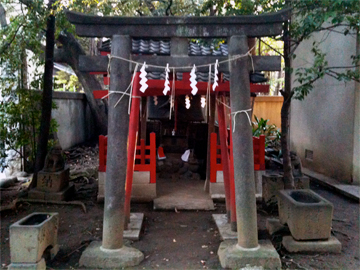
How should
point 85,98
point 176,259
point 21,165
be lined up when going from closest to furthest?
point 176,259
point 21,165
point 85,98

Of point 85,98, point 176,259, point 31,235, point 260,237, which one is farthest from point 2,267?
point 85,98

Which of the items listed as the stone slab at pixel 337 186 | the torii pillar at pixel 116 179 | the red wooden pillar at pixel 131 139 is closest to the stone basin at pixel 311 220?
the torii pillar at pixel 116 179

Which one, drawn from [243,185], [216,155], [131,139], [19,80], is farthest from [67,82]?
[243,185]

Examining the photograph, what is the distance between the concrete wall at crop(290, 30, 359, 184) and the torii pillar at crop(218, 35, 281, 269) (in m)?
5.55

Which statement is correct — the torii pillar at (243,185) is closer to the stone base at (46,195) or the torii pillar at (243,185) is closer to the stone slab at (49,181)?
the stone base at (46,195)

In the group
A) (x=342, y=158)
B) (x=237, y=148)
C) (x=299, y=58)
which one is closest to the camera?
(x=237, y=148)

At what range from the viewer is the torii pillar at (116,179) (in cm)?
446

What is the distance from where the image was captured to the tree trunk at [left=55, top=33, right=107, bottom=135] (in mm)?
13211

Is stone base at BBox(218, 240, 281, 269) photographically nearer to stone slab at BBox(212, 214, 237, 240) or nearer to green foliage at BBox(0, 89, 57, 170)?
stone slab at BBox(212, 214, 237, 240)

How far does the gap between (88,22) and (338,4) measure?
448 cm

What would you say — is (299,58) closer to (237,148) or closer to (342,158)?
(342,158)

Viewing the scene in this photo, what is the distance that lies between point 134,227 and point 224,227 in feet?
5.54

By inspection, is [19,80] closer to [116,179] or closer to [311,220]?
[116,179]

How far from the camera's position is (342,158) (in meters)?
9.30
